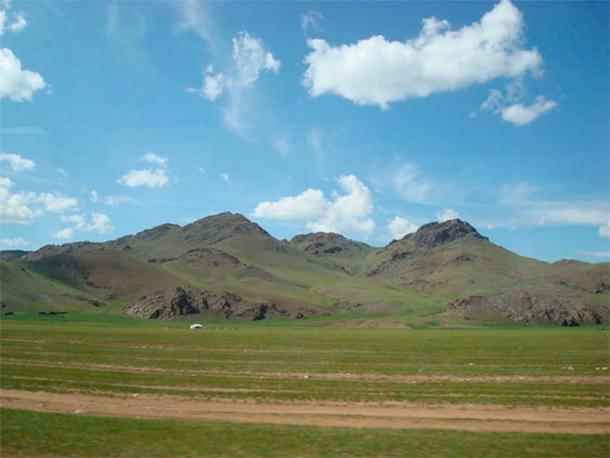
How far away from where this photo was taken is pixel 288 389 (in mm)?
32531

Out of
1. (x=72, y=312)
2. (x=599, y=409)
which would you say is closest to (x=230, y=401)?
(x=599, y=409)

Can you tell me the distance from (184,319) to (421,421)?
180982mm

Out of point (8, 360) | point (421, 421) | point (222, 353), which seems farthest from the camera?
point (222, 353)

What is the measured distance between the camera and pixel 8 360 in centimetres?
4662

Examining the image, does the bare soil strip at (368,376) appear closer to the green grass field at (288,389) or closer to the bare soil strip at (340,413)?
the green grass field at (288,389)

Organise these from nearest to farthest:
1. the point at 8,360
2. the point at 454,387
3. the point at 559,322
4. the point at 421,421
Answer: the point at 421,421 → the point at 454,387 → the point at 8,360 → the point at 559,322

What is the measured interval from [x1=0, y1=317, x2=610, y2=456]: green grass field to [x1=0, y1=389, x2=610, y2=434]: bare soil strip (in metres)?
1.30

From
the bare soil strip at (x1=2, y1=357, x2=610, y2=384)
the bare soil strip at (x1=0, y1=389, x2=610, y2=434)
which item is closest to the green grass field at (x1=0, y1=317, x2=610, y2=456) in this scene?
the bare soil strip at (x1=2, y1=357, x2=610, y2=384)

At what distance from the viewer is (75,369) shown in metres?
41.1

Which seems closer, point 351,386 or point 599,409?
point 599,409

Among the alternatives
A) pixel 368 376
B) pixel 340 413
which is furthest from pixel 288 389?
pixel 368 376

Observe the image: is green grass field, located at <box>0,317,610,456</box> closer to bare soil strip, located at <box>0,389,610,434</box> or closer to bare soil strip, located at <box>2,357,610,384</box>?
bare soil strip, located at <box>2,357,610,384</box>

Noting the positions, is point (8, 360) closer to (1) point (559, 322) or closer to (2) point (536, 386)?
(2) point (536, 386)

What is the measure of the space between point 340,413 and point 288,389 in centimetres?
811
